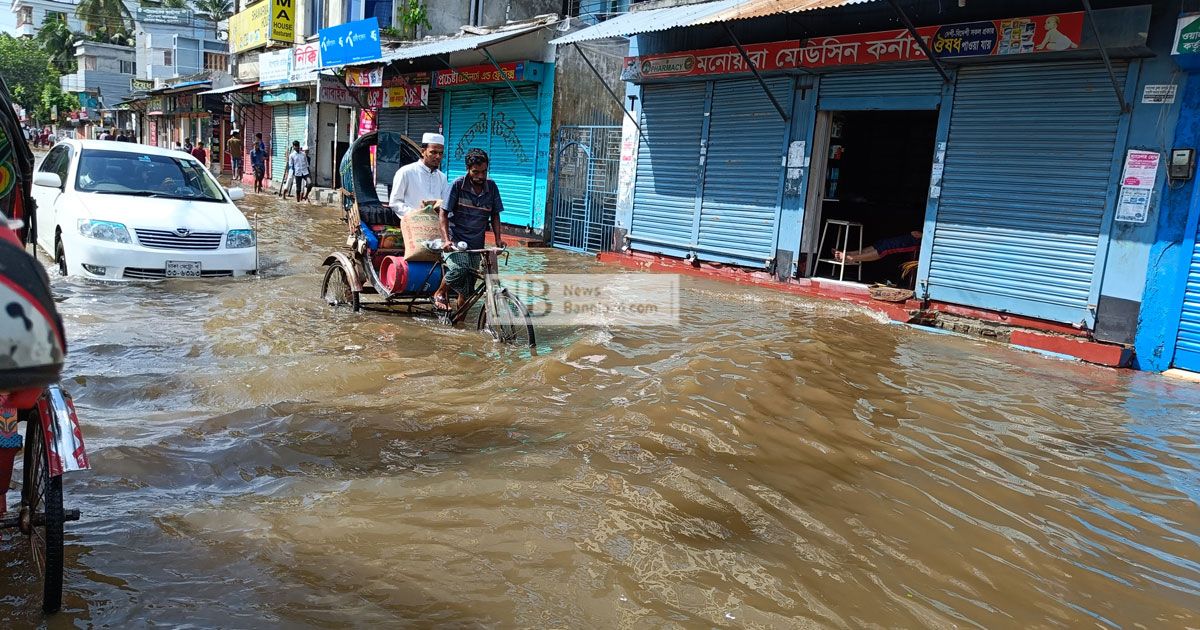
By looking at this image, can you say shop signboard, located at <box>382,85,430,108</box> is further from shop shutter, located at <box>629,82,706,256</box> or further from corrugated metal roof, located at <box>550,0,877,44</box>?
shop shutter, located at <box>629,82,706,256</box>

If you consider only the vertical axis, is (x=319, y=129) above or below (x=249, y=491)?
above

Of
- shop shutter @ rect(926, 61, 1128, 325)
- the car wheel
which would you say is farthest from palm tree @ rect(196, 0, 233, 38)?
shop shutter @ rect(926, 61, 1128, 325)

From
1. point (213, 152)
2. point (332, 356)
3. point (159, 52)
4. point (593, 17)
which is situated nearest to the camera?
point (332, 356)

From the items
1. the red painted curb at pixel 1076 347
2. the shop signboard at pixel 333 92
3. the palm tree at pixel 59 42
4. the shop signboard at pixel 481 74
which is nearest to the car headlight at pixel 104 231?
the shop signboard at pixel 481 74

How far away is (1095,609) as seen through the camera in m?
3.18

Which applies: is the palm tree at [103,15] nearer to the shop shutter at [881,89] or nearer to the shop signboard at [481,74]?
the shop signboard at [481,74]

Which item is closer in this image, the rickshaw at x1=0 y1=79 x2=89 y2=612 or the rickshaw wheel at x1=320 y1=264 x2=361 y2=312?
the rickshaw at x1=0 y1=79 x2=89 y2=612

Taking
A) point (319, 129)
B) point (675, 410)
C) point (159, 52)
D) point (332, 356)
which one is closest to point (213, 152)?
point (319, 129)

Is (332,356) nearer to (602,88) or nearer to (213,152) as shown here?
(602,88)

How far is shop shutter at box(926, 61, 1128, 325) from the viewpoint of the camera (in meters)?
8.34

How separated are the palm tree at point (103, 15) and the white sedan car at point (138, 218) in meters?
64.6

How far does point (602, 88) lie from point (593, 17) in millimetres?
2691

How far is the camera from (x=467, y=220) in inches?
285

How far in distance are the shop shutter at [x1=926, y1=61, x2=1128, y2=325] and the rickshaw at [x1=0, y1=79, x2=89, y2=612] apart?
8942 mm
